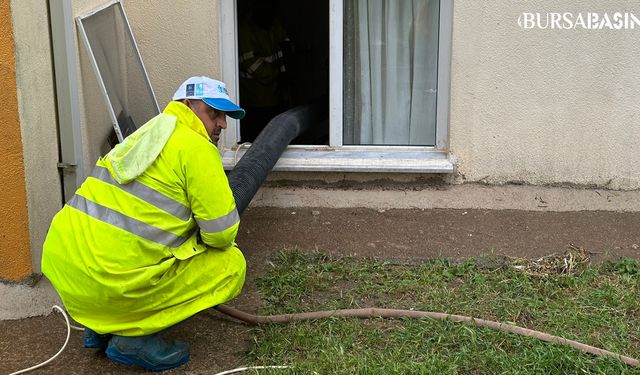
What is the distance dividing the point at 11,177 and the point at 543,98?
142 inches

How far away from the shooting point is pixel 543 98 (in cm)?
568

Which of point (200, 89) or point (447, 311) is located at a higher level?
point (200, 89)

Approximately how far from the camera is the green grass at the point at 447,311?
3816 mm

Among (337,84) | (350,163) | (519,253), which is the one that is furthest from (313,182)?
(519,253)

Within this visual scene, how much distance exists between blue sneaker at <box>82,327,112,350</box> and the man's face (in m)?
1.15

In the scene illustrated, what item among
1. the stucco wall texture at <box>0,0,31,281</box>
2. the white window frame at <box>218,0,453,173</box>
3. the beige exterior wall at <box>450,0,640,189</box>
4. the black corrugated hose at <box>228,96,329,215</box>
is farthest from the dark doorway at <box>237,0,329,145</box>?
the stucco wall texture at <box>0,0,31,281</box>

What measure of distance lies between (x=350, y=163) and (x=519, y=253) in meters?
1.40

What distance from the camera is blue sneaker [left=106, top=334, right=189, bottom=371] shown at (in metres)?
3.78

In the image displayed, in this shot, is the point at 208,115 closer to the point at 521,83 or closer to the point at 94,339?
the point at 94,339

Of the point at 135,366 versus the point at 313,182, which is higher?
the point at 313,182

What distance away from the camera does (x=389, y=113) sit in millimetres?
6168

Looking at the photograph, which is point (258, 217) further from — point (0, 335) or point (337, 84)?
point (0, 335)

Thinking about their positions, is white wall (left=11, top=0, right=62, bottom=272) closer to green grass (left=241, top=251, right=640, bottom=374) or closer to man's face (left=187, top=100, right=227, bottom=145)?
man's face (left=187, top=100, right=227, bottom=145)

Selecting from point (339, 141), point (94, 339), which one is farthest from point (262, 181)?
point (94, 339)
